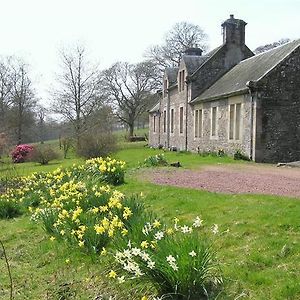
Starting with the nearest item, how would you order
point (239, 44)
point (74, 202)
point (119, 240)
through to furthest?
point (119, 240), point (74, 202), point (239, 44)

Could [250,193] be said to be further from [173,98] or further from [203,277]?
[173,98]

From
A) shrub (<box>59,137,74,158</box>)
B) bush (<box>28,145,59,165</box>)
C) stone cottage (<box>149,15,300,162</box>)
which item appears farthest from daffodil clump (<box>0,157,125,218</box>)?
shrub (<box>59,137,74,158</box>)

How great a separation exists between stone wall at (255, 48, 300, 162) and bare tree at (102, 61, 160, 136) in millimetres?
40833

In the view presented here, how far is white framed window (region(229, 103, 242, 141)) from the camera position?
2262 centimetres

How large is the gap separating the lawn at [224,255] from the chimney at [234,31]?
75.7ft

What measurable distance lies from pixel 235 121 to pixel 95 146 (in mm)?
9443

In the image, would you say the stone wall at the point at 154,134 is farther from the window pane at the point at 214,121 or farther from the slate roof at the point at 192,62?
the window pane at the point at 214,121

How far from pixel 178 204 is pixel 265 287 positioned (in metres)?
4.32

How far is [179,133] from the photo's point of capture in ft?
115

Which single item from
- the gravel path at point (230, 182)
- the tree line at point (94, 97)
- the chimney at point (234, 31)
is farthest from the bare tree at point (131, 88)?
the gravel path at point (230, 182)

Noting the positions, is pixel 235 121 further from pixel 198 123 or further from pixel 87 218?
pixel 87 218

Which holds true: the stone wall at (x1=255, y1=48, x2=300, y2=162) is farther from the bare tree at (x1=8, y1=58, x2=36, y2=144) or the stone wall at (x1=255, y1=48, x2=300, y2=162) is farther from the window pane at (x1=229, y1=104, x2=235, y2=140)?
the bare tree at (x1=8, y1=58, x2=36, y2=144)

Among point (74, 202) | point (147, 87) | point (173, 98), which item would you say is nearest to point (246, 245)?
point (74, 202)

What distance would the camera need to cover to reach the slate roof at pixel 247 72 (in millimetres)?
21734
